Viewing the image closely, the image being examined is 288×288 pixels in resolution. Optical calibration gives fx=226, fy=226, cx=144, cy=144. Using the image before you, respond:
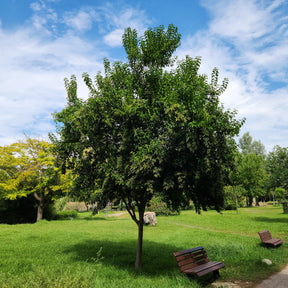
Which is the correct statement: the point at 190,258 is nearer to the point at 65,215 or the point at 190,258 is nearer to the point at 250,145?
the point at 65,215

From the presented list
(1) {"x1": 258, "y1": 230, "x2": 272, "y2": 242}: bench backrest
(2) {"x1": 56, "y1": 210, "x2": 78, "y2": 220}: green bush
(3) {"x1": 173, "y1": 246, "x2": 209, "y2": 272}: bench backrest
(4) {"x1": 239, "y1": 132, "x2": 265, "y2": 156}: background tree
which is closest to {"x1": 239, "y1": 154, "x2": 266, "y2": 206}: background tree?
(4) {"x1": 239, "y1": 132, "x2": 265, "y2": 156}: background tree

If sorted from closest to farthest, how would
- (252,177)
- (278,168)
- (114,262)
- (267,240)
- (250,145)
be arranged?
(114,262)
(267,240)
(278,168)
(252,177)
(250,145)

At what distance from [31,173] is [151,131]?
846 inches

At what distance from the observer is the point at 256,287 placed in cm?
662

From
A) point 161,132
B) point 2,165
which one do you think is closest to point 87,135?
point 161,132

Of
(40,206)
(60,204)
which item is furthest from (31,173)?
(60,204)

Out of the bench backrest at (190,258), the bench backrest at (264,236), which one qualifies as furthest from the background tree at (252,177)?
the bench backrest at (190,258)

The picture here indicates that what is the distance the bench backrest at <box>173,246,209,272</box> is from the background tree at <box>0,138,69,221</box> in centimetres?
1973

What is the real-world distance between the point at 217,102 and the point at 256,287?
5.68 meters

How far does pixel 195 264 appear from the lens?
7.54 metres

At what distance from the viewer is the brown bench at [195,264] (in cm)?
689

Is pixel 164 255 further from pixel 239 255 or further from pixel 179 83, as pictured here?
pixel 179 83

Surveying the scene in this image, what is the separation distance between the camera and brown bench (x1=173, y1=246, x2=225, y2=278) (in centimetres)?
689

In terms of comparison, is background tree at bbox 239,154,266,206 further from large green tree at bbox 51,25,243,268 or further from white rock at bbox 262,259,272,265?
large green tree at bbox 51,25,243,268
